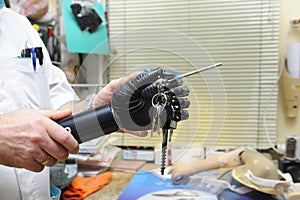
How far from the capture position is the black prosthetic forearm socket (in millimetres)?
457

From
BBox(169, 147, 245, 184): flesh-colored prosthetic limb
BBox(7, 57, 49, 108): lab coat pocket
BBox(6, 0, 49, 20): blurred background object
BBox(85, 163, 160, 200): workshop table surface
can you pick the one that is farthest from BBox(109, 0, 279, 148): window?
BBox(7, 57, 49, 108): lab coat pocket

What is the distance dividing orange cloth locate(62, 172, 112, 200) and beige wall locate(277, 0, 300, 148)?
2.90ft

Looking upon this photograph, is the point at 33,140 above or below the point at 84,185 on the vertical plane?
above

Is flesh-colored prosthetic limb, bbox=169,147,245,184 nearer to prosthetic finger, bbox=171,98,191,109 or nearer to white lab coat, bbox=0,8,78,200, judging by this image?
white lab coat, bbox=0,8,78,200

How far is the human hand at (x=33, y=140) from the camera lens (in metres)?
0.46

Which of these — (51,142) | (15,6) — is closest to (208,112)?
(51,142)

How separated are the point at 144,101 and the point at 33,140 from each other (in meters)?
0.19

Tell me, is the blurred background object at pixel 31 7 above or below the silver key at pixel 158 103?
above

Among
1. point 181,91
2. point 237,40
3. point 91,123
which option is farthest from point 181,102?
point 237,40

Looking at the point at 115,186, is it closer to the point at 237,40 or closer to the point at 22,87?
the point at 22,87

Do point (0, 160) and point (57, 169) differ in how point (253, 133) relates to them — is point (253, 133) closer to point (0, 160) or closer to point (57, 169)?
point (57, 169)

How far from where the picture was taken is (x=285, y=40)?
144cm

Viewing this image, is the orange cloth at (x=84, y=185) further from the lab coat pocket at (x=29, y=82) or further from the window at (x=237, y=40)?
the window at (x=237, y=40)

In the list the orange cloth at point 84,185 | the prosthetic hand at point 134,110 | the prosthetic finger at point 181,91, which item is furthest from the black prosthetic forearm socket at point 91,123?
the orange cloth at point 84,185
